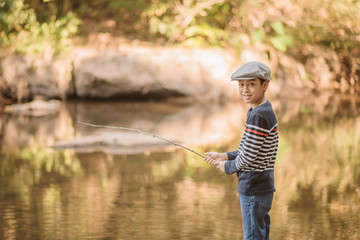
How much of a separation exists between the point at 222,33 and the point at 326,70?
2656 mm

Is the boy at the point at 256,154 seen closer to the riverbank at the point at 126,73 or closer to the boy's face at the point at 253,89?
the boy's face at the point at 253,89

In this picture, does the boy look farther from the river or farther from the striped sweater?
the river

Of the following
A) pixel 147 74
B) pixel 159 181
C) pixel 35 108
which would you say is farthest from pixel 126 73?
pixel 159 181

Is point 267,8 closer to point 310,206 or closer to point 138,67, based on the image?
point 138,67

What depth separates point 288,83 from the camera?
1268 centimetres

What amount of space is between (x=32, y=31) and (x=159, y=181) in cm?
801

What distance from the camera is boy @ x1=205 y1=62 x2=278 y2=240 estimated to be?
2393 mm

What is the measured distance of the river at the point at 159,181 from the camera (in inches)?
141

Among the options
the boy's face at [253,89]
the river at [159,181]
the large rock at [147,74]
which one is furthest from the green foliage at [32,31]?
the boy's face at [253,89]

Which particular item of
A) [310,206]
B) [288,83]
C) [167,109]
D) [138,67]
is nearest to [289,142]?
[310,206]

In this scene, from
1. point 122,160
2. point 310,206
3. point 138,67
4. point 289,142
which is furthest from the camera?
point 138,67

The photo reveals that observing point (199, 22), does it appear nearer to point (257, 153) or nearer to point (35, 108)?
point (35, 108)

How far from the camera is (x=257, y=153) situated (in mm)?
2412

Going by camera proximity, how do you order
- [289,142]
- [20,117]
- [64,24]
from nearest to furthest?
[289,142], [20,117], [64,24]
